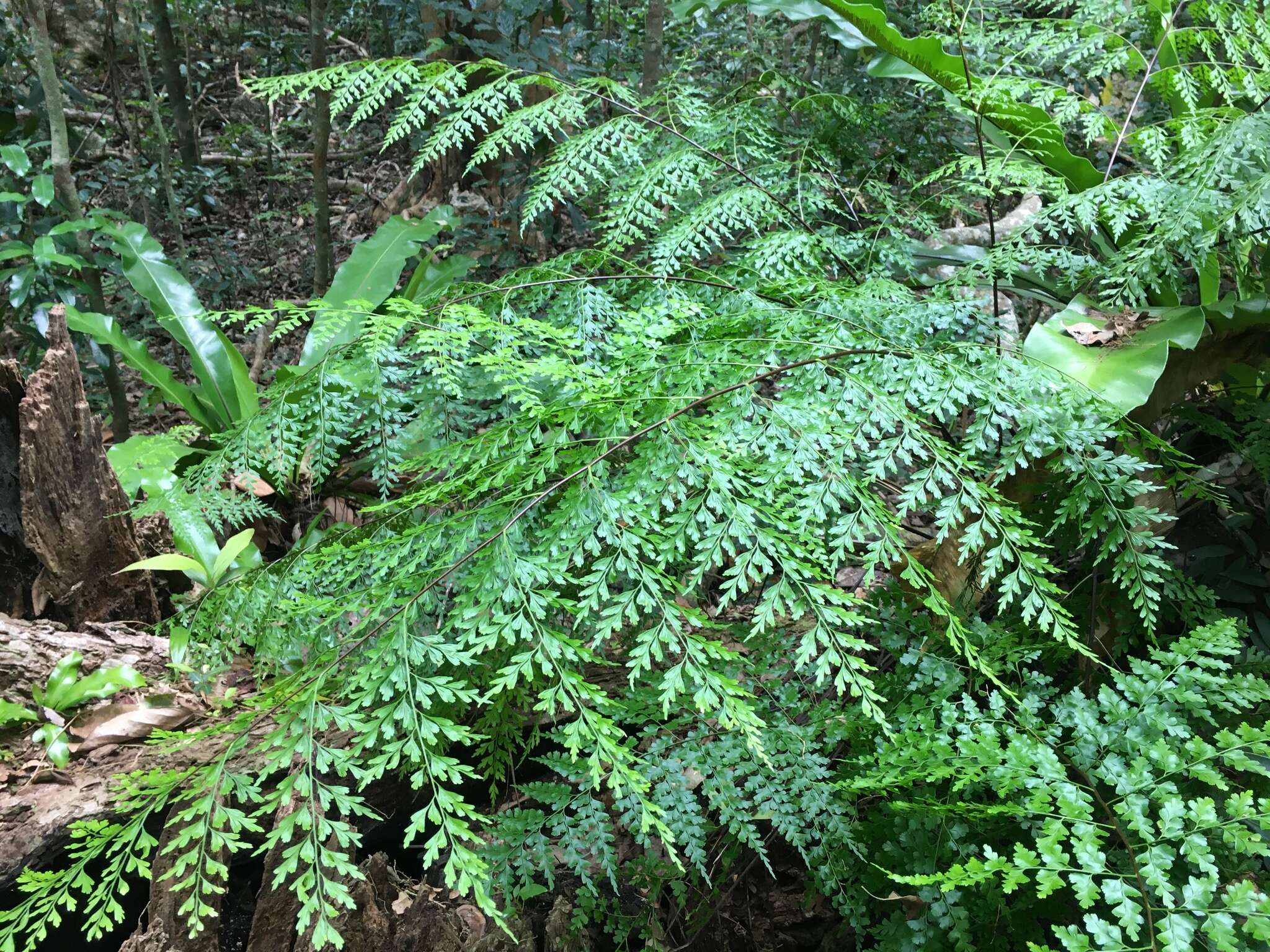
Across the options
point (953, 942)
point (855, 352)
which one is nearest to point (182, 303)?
point (855, 352)

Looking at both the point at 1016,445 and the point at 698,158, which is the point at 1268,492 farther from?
the point at 698,158

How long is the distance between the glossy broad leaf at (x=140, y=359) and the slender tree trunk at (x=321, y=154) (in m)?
0.91

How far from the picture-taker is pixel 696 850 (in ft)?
4.04

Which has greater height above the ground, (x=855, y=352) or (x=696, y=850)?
(x=855, y=352)

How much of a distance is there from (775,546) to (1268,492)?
4.65ft

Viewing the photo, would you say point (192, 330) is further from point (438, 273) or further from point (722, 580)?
point (722, 580)

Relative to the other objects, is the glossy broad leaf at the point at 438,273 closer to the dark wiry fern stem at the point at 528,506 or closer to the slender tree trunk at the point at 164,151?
the slender tree trunk at the point at 164,151

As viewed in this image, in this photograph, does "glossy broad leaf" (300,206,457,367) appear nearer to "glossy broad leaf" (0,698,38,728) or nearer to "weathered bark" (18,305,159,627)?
"weathered bark" (18,305,159,627)

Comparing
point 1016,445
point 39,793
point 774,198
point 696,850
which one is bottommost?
point 39,793

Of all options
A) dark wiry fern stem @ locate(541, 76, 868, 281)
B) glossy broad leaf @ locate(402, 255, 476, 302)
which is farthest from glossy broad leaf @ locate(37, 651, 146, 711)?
glossy broad leaf @ locate(402, 255, 476, 302)

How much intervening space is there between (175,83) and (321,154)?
2561mm

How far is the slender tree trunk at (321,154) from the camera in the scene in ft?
13.2

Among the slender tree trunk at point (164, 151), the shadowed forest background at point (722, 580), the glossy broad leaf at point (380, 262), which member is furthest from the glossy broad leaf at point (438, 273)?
the slender tree trunk at point (164, 151)

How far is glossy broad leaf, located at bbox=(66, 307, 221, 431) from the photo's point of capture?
3385 millimetres
